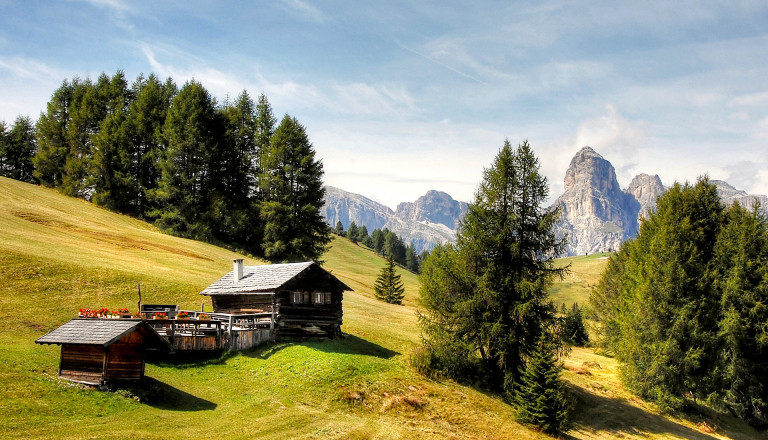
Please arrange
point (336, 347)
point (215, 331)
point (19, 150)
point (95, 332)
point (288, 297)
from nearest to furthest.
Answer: point (95, 332)
point (215, 331)
point (336, 347)
point (288, 297)
point (19, 150)

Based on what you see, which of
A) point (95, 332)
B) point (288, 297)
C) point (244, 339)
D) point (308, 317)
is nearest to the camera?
point (95, 332)

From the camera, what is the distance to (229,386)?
88.9 ft

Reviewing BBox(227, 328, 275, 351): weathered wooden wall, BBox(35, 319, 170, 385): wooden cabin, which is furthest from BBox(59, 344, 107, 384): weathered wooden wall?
BBox(227, 328, 275, 351): weathered wooden wall

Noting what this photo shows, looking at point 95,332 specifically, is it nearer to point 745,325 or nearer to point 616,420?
point 616,420

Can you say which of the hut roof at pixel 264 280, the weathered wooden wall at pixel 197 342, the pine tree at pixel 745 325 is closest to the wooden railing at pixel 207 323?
the weathered wooden wall at pixel 197 342

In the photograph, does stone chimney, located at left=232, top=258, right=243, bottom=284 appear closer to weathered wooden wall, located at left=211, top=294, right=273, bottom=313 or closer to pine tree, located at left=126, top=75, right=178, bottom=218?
weathered wooden wall, located at left=211, top=294, right=273, bottom=313

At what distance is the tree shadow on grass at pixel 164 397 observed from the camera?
22891 mm

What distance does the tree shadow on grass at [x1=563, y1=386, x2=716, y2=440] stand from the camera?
30969mm

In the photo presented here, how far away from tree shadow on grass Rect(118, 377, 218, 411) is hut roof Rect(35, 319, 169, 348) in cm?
232

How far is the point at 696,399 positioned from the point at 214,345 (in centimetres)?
3563

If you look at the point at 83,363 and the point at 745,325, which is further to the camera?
the point at 745,325

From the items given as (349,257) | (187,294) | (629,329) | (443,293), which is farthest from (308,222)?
(349,257)

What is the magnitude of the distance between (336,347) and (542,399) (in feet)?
43.8

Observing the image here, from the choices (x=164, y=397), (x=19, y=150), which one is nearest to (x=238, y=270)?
(x=164, y=397)
